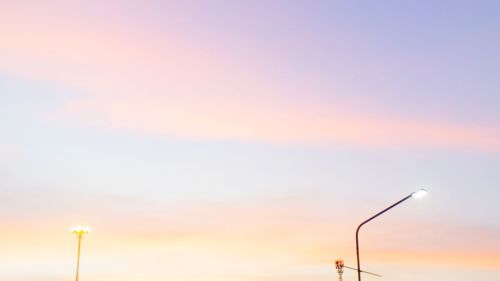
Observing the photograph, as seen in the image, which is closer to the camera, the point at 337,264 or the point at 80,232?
the point at 337,264

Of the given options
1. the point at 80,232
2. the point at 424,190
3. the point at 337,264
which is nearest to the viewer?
the point at 424,190

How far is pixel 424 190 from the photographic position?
1194 inches

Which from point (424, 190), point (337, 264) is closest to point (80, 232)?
point (337, 264)

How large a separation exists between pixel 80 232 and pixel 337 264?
79.2 feet

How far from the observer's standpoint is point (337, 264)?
183 feet

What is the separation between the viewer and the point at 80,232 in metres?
63.8

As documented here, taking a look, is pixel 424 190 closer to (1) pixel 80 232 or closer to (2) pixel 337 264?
(2) pixel 337 264

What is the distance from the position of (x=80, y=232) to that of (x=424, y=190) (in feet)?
135

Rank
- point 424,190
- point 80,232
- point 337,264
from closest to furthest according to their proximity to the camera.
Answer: point 424,190 → point 337,264 → point 80,232

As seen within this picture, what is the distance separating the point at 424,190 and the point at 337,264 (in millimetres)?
26540

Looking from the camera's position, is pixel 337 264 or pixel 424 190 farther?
pixel 337 264
